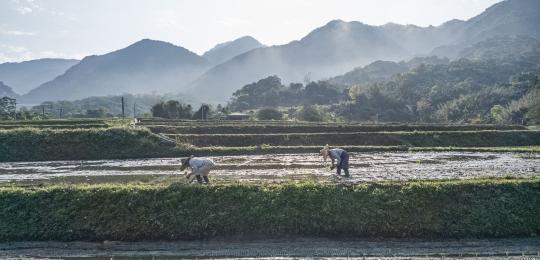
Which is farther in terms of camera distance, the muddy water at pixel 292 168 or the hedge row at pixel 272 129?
the hedge row at pixel 272 129

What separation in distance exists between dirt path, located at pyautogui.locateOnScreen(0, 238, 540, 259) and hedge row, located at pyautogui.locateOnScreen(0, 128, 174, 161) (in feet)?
58.6

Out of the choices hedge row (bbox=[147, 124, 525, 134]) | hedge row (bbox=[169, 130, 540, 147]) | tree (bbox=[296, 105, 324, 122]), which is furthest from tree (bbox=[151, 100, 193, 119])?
hedge row (bbox=[169, 130, 540, 147])

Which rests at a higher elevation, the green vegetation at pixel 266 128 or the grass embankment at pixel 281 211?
the green vegetation at pixel 266 128

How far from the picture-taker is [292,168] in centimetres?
2317

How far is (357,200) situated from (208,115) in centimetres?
6337

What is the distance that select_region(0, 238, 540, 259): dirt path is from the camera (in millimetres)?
12531

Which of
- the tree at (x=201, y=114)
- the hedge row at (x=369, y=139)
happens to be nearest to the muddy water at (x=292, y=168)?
the hedge row at (x=369, y=139)

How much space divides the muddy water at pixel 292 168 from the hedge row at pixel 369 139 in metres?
6.60

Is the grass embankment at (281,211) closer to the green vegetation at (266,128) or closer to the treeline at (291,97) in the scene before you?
the green vegetation at (266,128)

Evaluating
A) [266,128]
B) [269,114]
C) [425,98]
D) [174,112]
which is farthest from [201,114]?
[425,98]

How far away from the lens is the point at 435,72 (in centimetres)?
15888

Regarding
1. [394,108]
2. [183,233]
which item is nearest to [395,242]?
[183,233]

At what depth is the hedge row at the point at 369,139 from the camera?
1444 inches

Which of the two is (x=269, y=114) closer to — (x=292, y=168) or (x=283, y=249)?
(x=292, y=168)
